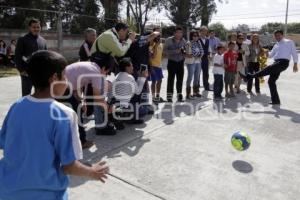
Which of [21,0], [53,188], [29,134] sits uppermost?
[21,0]

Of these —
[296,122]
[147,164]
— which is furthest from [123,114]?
[296,122]

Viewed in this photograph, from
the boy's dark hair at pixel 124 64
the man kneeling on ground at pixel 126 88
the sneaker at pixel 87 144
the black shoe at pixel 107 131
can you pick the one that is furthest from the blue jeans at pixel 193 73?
the sneaker at pixel 87 144

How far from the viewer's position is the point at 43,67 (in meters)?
1.83

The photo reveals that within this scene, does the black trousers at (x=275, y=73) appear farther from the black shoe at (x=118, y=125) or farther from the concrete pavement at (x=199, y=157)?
the black shoe at (x=118, y=125)


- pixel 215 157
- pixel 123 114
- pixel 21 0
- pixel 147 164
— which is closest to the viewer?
pixel 147 164

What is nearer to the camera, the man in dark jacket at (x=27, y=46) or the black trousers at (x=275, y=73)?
the man in dark jacket at (x=27, y=46)

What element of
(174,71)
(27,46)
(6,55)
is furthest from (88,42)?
(6,55)

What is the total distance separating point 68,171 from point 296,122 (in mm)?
5850

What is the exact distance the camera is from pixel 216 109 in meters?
7.55

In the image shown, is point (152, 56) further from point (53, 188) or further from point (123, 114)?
point (53, 188)

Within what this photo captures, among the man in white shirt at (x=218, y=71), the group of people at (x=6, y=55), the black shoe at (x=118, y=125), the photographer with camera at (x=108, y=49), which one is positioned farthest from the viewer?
the group of people at (x=6, y=55)

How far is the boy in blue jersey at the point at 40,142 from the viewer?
5.98ft

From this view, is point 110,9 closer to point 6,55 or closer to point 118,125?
point 6,55

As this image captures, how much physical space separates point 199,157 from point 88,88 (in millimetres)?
1864
